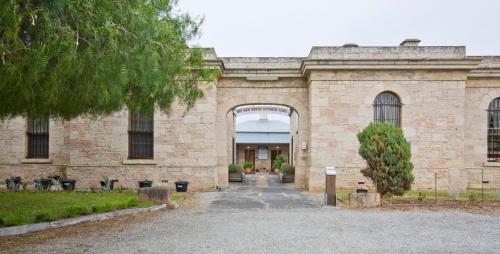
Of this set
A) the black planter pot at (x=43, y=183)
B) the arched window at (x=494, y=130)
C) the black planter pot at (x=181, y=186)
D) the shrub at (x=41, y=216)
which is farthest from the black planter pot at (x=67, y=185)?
the arched window at (x=494, y=130)

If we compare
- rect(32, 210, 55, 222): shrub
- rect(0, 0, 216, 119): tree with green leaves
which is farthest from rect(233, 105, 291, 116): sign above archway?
rect(0, 0, 216, 119): tree with green leaves

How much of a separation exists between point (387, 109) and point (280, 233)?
31.2 ft

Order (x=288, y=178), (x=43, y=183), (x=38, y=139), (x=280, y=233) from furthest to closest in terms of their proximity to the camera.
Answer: (x=288, y=178), (x=38, y=139), (x=43, y=183), (x=280, y=233)

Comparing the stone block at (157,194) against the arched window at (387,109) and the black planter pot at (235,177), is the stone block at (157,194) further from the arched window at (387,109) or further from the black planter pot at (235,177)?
the black planter pot at (235,177)

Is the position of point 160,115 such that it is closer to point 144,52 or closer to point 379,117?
point 379,117

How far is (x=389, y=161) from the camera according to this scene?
10.4 meters

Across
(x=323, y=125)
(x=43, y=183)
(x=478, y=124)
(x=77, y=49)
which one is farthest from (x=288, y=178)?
(x=77, y=49)

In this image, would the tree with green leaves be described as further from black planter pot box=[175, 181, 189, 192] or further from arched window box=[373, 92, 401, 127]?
arched window box=[373, 92, 401, 127]

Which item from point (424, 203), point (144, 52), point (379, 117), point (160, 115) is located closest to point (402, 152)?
point (424, 203)

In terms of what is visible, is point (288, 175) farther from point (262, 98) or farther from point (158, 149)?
point (158, 149)

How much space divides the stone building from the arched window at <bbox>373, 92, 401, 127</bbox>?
4 cm

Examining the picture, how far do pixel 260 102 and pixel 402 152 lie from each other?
259 inches

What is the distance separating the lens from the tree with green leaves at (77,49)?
4531 millimetres

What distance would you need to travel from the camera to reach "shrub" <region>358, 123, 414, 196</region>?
411 inches
